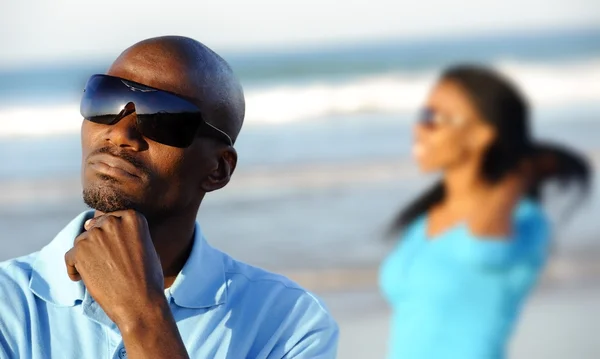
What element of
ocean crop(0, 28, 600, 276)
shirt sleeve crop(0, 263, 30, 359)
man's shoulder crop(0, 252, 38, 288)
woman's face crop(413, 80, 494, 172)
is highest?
ocean crop(0, 28, 600, 276)

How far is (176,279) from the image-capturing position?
224cm

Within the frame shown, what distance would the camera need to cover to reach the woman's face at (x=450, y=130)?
4.72 m

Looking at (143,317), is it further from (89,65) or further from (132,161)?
(89,65)

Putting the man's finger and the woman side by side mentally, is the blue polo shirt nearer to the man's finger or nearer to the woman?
the man's finger

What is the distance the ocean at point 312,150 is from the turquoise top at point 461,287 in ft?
6.51

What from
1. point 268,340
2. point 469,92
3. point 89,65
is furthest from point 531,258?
point 89,65

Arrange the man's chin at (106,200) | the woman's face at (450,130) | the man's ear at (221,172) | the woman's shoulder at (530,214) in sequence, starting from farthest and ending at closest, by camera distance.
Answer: the woman's face at (450,130), the woman's shoulder at (530,214), the man's ear at (221,172), the man's chin at (106,200)

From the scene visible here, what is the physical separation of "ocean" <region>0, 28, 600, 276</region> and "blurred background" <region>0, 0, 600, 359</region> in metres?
0.04

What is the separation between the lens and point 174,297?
217cm

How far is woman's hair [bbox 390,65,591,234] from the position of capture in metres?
4.77

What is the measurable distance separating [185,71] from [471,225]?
2.50 m

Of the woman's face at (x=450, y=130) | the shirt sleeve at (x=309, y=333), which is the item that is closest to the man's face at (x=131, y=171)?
the shirt sleeve at (x=309, y=333)

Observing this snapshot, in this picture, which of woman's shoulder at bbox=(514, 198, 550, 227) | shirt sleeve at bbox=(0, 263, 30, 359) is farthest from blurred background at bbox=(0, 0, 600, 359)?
shirt sleeve at bbox=(0, 263, 30, 359)

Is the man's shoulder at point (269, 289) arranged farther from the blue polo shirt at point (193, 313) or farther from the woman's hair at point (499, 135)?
the woman's hair at point (499, 135)
